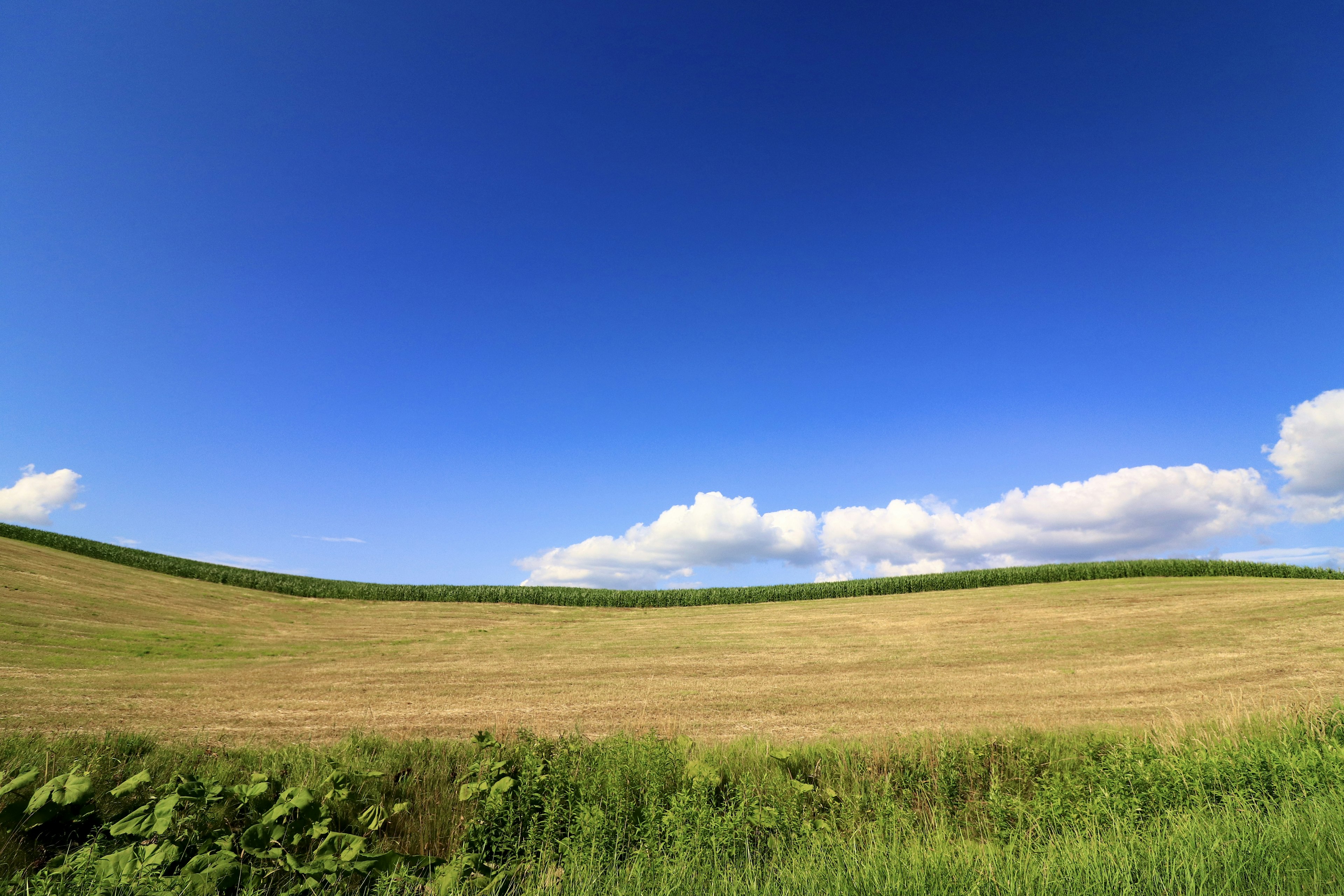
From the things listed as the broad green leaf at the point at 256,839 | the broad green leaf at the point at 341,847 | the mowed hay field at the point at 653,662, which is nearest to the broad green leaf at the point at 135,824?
the broad green leaf at the point at 256,839

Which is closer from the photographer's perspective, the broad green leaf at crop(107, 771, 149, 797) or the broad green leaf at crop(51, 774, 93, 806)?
the broad green leaf at crop(51, 774, 93, 806)

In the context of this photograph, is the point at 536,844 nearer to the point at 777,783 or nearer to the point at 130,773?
the point at 777,783

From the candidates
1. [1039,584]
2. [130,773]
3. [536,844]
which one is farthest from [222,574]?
[1039,584]

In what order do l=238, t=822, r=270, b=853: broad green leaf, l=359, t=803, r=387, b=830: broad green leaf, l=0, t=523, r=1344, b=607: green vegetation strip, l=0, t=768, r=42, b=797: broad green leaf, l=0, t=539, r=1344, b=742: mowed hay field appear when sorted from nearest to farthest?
l=0, t=768, r=42, b=797: broad green leaf, l=238, t=822, r=270, b=853: broad green leaf, l=359, t=803, r=387, b=830: broad green leaf, l=0, t=539, r=1344, b=742: mowed hay field, l=0, t=523, r=1344, b=607: green vegetation strip

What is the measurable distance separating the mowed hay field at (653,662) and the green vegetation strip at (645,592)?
4.38 metres

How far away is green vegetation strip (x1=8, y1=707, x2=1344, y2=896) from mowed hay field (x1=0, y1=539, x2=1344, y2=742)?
156 cm

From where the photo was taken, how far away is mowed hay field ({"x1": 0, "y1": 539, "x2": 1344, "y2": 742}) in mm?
13414

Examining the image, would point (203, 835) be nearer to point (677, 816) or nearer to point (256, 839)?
point (256, 839)

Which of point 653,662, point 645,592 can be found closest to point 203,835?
point 653,662

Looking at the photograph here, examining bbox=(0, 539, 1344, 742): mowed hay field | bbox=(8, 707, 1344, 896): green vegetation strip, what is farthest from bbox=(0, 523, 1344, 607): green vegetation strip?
bbox=(8, 707, 1344, 896): green vegetation strip

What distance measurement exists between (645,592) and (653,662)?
20649mm

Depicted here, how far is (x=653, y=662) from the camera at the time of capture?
21.0 meters

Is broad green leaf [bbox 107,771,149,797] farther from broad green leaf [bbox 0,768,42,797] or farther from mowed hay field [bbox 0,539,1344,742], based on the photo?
mowed hay field [bbox 0,539,1344,742]

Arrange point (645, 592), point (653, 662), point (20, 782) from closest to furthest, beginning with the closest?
1. point (20, 782)
2. point (653, 662)
3. point (645, 592)
